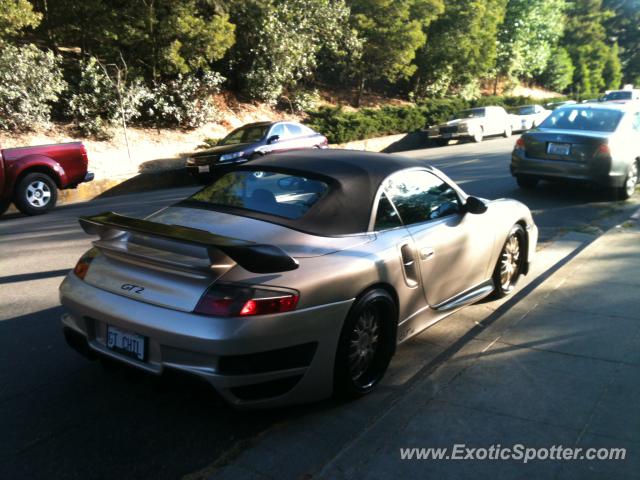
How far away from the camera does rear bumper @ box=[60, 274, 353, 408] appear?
3.13m

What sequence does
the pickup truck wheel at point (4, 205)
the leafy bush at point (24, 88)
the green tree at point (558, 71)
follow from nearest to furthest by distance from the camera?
the pickup truck wheel at point (4, 205), the leafy bush at point (24, 88), the green tree at point (558, 71)

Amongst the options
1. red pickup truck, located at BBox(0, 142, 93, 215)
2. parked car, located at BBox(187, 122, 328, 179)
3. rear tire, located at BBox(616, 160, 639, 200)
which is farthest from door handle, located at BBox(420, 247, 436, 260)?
parked car, located at BBox(187, 122, 328, 179)

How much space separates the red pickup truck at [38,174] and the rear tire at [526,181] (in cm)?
822

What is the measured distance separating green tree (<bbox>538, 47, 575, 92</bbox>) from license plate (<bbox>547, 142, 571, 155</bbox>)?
41.9 metres

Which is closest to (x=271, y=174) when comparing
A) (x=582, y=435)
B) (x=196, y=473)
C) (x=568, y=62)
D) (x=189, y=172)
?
(x=196, y=473)

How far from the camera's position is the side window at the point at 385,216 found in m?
4.16

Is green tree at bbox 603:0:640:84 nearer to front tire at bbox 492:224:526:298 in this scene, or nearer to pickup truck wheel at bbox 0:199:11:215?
pickup truck wheel at bbox 0:199:11:215

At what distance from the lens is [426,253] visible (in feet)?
14.3

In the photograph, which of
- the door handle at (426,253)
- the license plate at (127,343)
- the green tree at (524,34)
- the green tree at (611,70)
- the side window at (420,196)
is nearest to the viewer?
the license plate at (127,343)

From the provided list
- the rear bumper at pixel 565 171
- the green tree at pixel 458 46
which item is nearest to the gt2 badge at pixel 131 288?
the rear bumper at pixel 565 171

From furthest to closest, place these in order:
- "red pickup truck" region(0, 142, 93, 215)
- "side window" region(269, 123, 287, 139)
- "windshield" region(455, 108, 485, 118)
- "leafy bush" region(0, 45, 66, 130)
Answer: "windshield" region(455, 108, 485, 118)
"leafy bush" region(0, 45, 66, 130)
"side window" region(269, 123, 287, 139)
"red pickup truck" region(0, 142, 93, 215)

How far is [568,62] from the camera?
50375mm

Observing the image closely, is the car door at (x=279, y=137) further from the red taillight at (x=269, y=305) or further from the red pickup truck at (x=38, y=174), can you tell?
the red taillight at (x=269, y=305)

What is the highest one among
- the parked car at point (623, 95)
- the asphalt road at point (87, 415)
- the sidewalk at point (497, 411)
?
the parked car at point (623, 95)
